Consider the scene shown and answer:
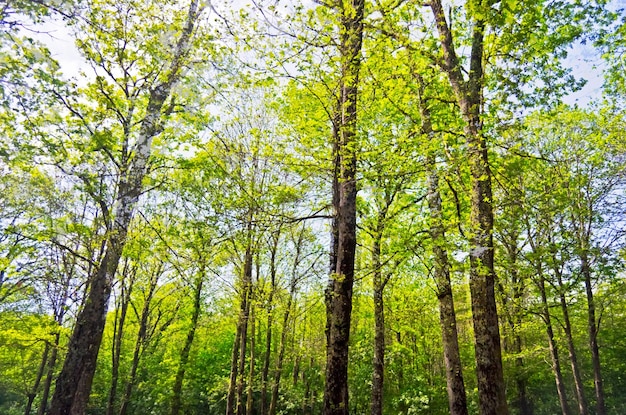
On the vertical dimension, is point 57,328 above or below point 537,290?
below

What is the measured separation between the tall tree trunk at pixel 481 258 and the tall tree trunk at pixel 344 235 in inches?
70.8

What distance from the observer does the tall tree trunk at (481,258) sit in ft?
18.3

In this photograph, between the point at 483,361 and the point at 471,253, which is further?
the point at 471,253

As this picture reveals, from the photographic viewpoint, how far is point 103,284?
24.6 feet

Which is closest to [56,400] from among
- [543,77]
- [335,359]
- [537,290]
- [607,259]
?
[335,359]

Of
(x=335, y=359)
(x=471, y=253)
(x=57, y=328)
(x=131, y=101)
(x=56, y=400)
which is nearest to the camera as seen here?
(x=335, y=359)

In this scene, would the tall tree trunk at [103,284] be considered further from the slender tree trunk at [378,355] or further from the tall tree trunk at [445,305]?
the slender tree trunk at [378,355]

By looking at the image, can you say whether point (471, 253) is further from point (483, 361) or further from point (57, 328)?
point (57, 328)

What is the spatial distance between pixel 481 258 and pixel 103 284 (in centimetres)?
707

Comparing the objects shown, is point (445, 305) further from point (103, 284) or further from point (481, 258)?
point (103, 284)

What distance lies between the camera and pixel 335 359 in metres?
5.12

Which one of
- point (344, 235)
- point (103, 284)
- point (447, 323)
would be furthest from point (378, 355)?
point (103, 284)

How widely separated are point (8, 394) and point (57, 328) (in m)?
23.3

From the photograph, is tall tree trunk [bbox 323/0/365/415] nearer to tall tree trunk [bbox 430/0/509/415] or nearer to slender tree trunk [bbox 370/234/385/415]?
tall tree trunk [bbox 430/0/509/415]
